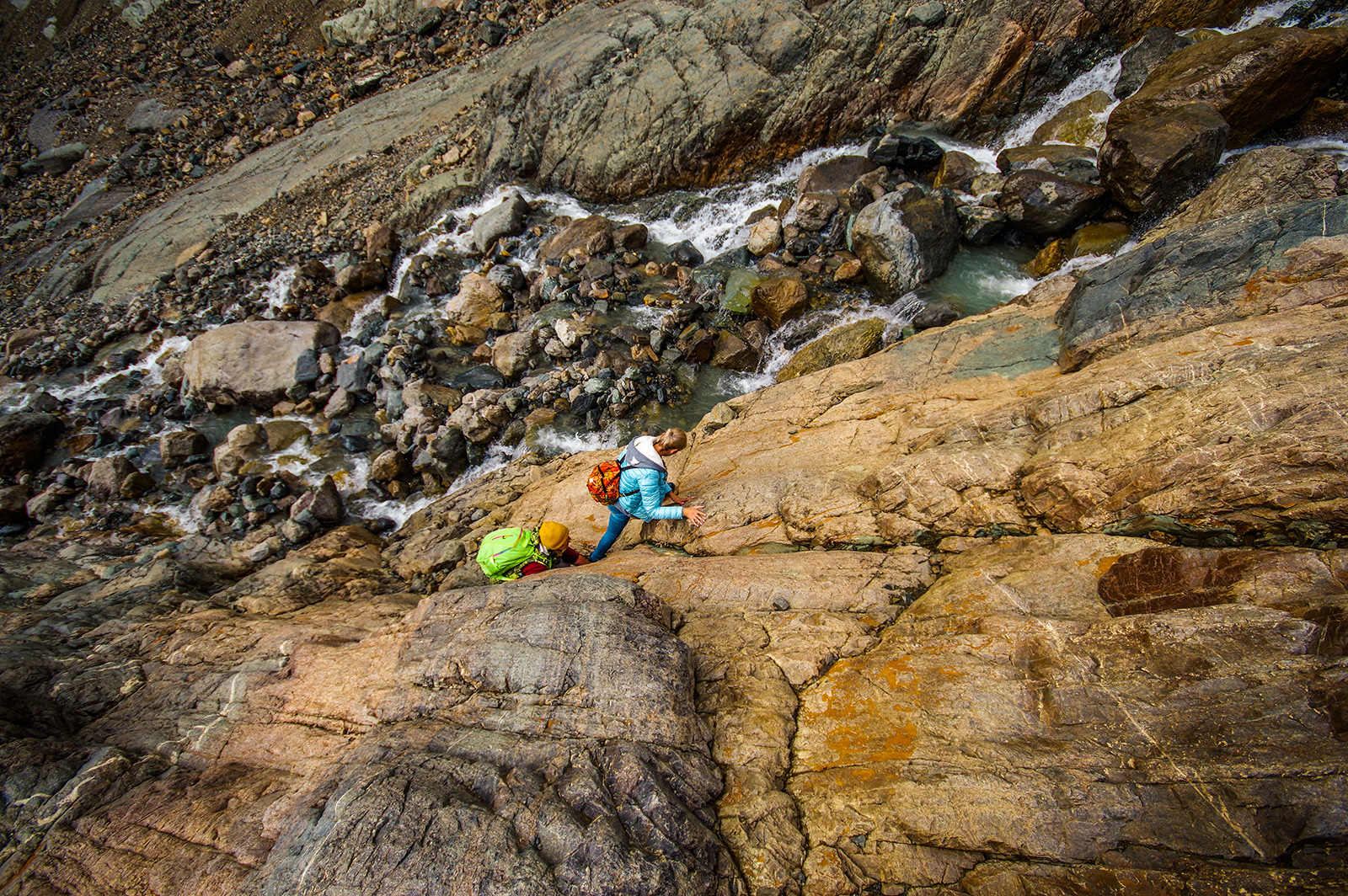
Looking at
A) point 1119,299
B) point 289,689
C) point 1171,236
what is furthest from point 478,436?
point 1171,236

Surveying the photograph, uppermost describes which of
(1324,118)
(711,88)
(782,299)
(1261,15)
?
(711,88)

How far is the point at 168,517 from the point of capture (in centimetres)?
1248

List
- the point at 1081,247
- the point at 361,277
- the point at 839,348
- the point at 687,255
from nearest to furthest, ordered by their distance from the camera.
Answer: the point at 839,348 < the point at 1081,247 < the point at 687,255 < the point at 361,277

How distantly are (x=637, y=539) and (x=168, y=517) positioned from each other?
11698 mm

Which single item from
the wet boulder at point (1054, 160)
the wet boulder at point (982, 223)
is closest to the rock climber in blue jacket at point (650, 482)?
the wet boulder at point (982, 223)

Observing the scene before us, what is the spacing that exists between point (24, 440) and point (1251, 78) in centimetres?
2788

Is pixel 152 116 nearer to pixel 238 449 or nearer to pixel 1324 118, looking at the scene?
pixel 238 449

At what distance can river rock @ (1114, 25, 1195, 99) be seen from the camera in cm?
1302

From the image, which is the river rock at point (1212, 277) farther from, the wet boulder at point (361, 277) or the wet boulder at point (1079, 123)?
the wet boulder at point (361, 277)

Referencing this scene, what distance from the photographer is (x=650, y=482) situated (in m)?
6.62

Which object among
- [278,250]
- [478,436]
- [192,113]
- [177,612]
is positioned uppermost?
[192,113]

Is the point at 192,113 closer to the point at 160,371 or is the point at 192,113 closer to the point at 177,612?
the point at 160,371

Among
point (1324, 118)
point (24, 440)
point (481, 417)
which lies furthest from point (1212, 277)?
point (24, 440)

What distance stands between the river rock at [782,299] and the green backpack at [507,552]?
8002 mm
